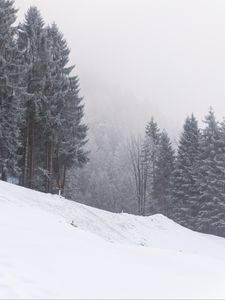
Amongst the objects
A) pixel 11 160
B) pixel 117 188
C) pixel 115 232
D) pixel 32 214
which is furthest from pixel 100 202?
pixel 32 214

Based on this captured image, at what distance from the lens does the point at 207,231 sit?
1638 inches

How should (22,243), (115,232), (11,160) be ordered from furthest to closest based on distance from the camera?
(11,160)
(115,232)
(22,243)

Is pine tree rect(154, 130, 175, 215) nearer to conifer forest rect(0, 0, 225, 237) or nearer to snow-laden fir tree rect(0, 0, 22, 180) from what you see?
conifer forest rect(0, 0, 225, 237)

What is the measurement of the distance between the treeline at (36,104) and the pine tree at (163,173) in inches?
622

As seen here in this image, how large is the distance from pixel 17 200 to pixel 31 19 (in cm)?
2045

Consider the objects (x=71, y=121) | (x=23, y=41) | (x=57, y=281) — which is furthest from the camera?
(x=71, y=121)

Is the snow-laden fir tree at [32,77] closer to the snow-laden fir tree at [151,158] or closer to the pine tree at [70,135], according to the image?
the pine tree at [70,135]

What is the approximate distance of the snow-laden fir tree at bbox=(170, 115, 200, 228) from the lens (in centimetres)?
4247

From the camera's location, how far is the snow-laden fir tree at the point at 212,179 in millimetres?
39281

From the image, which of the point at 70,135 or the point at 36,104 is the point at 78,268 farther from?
the point at 70,135

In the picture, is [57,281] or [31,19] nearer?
[57,281]

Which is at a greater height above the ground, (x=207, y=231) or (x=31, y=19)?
(x=31, y=19)

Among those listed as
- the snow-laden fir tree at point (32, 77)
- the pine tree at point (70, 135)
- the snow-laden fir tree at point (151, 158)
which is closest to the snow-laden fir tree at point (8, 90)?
the snow-laden fir tree at point (32, 77)

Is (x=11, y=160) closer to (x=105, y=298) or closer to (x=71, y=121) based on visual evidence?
(x=71, y=121)
